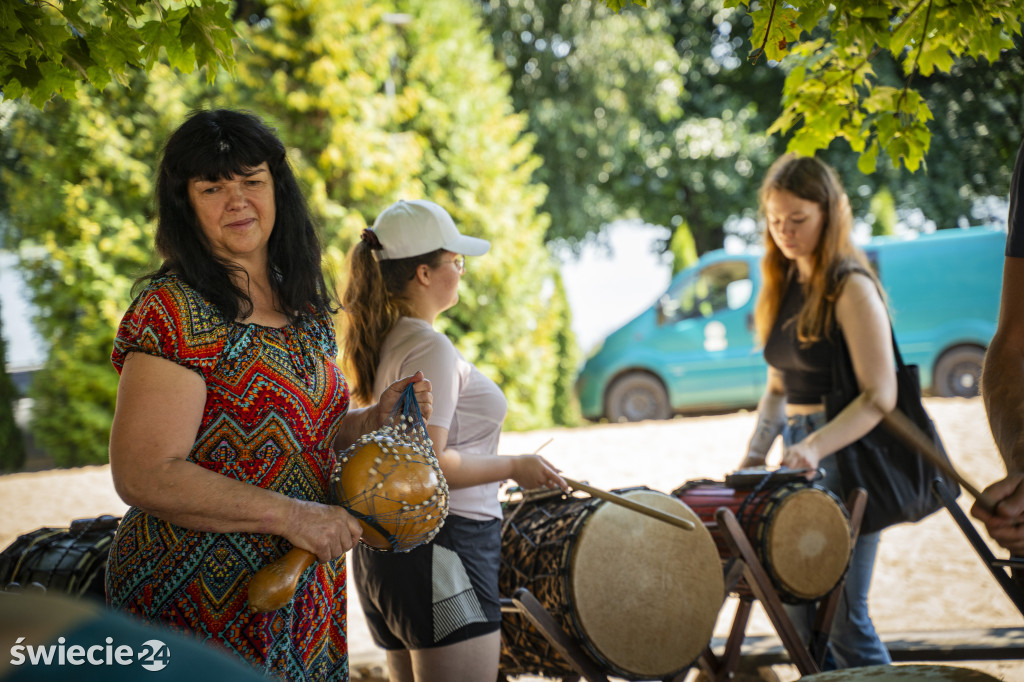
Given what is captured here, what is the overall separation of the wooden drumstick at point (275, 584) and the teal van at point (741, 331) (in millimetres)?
9035

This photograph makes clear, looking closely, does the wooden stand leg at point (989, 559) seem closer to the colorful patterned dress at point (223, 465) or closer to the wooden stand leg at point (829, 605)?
the wooden stand leg at point (829, 605)

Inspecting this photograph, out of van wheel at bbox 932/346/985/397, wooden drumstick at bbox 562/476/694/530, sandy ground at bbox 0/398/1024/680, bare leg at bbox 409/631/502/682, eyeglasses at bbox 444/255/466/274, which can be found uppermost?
eyeglasses at bbox 444/255/466/274

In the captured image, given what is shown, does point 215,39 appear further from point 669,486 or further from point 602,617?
point 669,486

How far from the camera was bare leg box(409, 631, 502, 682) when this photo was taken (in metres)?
2.24

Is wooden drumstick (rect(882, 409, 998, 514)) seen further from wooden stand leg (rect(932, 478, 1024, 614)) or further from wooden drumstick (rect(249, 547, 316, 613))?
wooden drumstick (rect(249, 547, 316, 613))

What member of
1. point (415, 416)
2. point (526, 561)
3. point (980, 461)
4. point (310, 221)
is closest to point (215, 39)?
point (310, 221)

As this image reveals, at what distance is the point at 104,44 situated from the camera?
97.0 inches

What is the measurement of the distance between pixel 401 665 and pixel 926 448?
157 centimetres

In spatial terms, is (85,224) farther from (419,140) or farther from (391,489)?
(391,489)

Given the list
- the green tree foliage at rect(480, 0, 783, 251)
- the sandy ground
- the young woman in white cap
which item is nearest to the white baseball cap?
the young woman in white cap

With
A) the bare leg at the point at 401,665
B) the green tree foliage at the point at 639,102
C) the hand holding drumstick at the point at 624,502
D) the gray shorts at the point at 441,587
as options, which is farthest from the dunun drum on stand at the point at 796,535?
the green tree foliage at the point at 639,102

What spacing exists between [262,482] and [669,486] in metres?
6.47

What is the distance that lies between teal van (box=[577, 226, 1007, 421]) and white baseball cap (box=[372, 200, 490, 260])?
808 centimetres

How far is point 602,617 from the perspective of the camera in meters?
2.44
